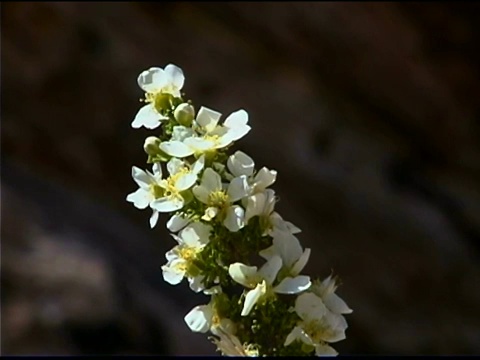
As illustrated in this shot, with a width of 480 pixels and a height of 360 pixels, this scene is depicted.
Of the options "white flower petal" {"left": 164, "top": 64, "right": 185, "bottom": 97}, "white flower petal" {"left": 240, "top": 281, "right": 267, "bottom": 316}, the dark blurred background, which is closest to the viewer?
"white flower petal" {"left": 240, "top": 281, "right": 267, "bottom": 316}

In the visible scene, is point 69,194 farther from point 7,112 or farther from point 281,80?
point 281,80

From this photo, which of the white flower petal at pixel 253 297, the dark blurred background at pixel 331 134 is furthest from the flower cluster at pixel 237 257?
the dark blurred background at pixel 331 134

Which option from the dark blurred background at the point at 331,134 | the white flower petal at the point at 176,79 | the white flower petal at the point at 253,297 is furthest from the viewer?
the dark blurred background at the point at 331,134

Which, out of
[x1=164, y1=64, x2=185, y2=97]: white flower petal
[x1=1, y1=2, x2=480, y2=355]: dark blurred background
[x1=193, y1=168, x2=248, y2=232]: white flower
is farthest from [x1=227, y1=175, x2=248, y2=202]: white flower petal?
[x1=1, y1=2, x2=480, y2=355]: dark blurred background

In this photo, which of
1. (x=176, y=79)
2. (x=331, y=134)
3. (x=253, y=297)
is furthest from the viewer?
(x=331, y=134)

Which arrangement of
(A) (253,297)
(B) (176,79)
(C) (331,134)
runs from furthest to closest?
1. (C) (331,134)
2. (B) (176,79)
3. (A) (253,297)

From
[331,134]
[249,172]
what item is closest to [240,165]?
[249,172]

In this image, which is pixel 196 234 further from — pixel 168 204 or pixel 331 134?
pixel 331 134

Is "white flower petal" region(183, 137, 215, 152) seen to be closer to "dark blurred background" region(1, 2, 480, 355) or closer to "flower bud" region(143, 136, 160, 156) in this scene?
"flower bud" region(143, 136, 160, 156)

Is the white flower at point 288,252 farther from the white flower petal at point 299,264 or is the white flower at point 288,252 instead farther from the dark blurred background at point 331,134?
the dark blurred background at point 331,134
